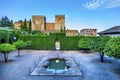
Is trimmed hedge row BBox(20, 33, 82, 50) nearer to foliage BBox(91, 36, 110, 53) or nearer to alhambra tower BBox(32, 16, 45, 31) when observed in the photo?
foliage BBox(91, 36, 110, 53)

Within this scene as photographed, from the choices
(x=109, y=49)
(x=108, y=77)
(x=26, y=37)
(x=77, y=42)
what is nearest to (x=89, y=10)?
(x=77, y=42)

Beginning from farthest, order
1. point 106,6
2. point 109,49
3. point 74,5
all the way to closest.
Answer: point 74,5, point 106,6, point 109,49

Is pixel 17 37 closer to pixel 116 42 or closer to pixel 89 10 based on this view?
pixel 89 10

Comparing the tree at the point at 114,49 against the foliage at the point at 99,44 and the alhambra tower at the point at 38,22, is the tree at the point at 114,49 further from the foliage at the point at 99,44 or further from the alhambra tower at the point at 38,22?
the alhambra tower at the point at 38,22

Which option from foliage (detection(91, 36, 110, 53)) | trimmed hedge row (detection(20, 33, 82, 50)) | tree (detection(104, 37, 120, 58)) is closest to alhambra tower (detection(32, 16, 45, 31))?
trimmed hedge row (detection(20, 33, 82, 50))

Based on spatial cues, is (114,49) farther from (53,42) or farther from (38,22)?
(38,22)

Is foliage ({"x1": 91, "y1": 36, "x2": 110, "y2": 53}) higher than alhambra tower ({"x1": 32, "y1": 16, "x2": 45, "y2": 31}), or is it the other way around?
alhambra tower ({"x1": 32, "y1": 16, "x2": 45, "y2": 31})

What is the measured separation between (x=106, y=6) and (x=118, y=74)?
83.8 feet

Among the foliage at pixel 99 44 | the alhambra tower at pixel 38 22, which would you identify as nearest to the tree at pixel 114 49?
the foliage at pixel 99 44

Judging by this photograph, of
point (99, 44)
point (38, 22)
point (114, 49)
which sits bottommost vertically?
point (114, 49)

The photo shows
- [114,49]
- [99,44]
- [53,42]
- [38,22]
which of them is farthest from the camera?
[38,22]

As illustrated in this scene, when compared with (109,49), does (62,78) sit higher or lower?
lower

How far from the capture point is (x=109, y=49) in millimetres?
15305

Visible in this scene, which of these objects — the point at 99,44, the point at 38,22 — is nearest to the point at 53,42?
the point at 99,44
